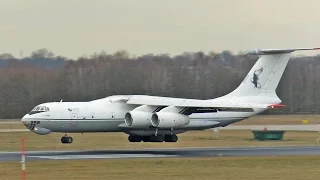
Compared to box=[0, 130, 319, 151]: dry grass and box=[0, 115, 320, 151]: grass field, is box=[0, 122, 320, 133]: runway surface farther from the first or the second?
box=[0, 130, 319, 151]: dry grass

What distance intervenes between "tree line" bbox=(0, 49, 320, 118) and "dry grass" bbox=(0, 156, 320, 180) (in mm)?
31082

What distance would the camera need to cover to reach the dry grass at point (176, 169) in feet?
80.2

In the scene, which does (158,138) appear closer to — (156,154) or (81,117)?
(81,117)

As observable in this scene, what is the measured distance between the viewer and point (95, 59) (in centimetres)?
7350

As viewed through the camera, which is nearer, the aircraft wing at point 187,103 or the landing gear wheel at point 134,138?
the aircraft wing at point 187,103

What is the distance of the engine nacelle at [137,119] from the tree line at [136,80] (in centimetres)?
1909

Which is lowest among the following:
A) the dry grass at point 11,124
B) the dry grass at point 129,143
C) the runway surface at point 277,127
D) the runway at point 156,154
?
the runway at point 156,154

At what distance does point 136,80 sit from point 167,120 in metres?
23.7

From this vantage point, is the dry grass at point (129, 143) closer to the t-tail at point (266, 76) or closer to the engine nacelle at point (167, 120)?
the engine nacelle at point (167, 120)

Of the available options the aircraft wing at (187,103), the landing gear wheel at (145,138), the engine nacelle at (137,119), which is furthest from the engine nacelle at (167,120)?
the landing gear wheel at (145,138)

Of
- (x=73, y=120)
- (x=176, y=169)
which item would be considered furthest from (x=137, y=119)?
(x=176, y=169)

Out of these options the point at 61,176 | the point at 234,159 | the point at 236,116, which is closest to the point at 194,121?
the point at 236,116

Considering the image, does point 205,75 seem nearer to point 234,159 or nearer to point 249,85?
point 249,85

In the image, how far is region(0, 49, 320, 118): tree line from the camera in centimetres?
6481
